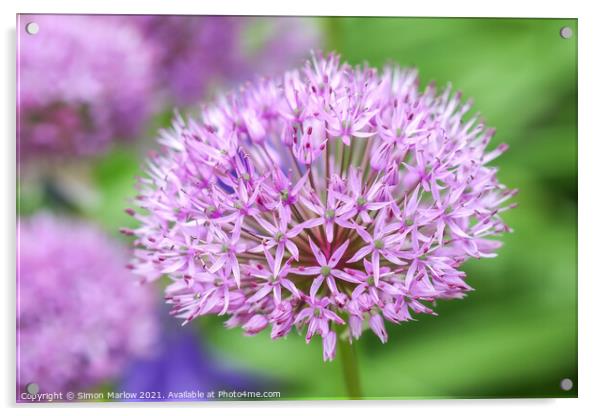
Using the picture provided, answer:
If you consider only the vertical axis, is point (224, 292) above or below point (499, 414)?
above

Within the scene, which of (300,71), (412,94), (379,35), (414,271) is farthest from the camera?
(379,35)

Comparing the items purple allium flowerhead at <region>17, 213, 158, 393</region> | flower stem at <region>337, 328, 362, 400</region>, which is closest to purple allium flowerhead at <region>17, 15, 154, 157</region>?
purple allium flowerhead at <region>17, 213, 158, 393</region>

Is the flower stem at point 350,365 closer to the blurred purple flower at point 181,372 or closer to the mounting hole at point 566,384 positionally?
the blurred purple flower at point 181,372

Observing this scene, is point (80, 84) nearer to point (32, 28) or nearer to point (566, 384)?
point (32, 28)

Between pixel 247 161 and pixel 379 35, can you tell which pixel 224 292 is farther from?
pixel 379 35

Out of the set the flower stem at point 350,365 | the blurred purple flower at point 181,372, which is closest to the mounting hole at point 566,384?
the flower stem at point 350,365

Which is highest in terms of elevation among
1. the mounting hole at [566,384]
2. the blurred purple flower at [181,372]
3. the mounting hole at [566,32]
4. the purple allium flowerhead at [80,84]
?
the mounting hole at [566,32]
